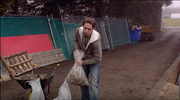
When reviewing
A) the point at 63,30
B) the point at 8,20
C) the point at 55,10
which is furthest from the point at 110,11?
the point at 8,20

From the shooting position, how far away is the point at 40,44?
7109 mm

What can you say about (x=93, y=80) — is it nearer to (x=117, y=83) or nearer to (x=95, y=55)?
(x=95, y=55)

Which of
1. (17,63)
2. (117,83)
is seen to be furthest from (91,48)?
(17,63)

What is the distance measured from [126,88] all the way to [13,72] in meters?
3.54

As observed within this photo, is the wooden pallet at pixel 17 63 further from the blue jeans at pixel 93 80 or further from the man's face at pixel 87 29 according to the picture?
the man's face at pixel 87 29

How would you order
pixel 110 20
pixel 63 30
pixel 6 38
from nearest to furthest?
1. pixel 6 38
2. pixel 63 30
3. pixel 110 20

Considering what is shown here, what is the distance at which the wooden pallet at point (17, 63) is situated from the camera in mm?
5391

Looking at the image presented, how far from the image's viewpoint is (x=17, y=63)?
560cm

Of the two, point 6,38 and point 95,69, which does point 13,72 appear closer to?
point 6,38

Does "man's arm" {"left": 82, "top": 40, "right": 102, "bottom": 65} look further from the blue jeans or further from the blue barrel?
the blue barrel

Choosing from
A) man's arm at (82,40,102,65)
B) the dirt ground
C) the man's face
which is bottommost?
the dirt ground

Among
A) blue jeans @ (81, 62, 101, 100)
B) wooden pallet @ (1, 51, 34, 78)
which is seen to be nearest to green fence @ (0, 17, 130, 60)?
wooden pallet @ (1, 51, 34, 78)

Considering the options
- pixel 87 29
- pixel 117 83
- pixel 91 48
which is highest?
pixel 87 29

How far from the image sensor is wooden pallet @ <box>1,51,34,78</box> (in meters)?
5.39
